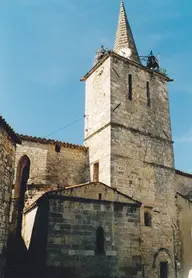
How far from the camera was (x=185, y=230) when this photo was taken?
1725 centimetres

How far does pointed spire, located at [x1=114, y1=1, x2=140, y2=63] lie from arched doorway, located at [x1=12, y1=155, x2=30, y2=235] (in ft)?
30.3

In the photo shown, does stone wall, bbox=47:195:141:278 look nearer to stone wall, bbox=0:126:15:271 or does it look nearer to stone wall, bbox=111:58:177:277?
stone wall, bbox=0:126:15:271

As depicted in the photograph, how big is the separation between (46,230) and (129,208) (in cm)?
366

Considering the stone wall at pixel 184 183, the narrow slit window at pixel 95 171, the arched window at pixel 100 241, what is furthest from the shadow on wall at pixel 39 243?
the stone wall at pixel 184 183

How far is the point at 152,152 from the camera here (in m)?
17.4

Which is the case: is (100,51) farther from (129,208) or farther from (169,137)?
(129,208)

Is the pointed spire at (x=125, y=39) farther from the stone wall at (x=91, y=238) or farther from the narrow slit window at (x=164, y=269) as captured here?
the narrow slit window at (x=164, y=269)

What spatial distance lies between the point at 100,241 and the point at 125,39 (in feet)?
45.0

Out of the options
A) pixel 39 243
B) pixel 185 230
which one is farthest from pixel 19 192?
pixel 185 230

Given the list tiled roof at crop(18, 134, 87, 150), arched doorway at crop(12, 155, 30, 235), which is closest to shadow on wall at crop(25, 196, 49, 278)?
arched doorway at crop(12, 155, 30, 235)

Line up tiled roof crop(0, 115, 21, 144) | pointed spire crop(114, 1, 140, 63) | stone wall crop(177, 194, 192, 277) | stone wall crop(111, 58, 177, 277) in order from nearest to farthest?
tiled roof crop(0, 115, 21, 144) < stone wall crop(111, 58, 177, 277) < stone wall crop(177, 194, 192, 277) < pointed spire crop(114, 1, 140, 63)

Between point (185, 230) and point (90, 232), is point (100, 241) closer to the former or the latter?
point (90, 232)

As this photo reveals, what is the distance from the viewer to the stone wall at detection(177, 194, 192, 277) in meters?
16.5

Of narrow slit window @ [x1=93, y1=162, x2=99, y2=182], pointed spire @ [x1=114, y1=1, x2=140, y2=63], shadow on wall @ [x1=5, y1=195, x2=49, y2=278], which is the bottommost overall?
shadow on wall @ [x1=5, y1=195, x2=49, y2=278]
